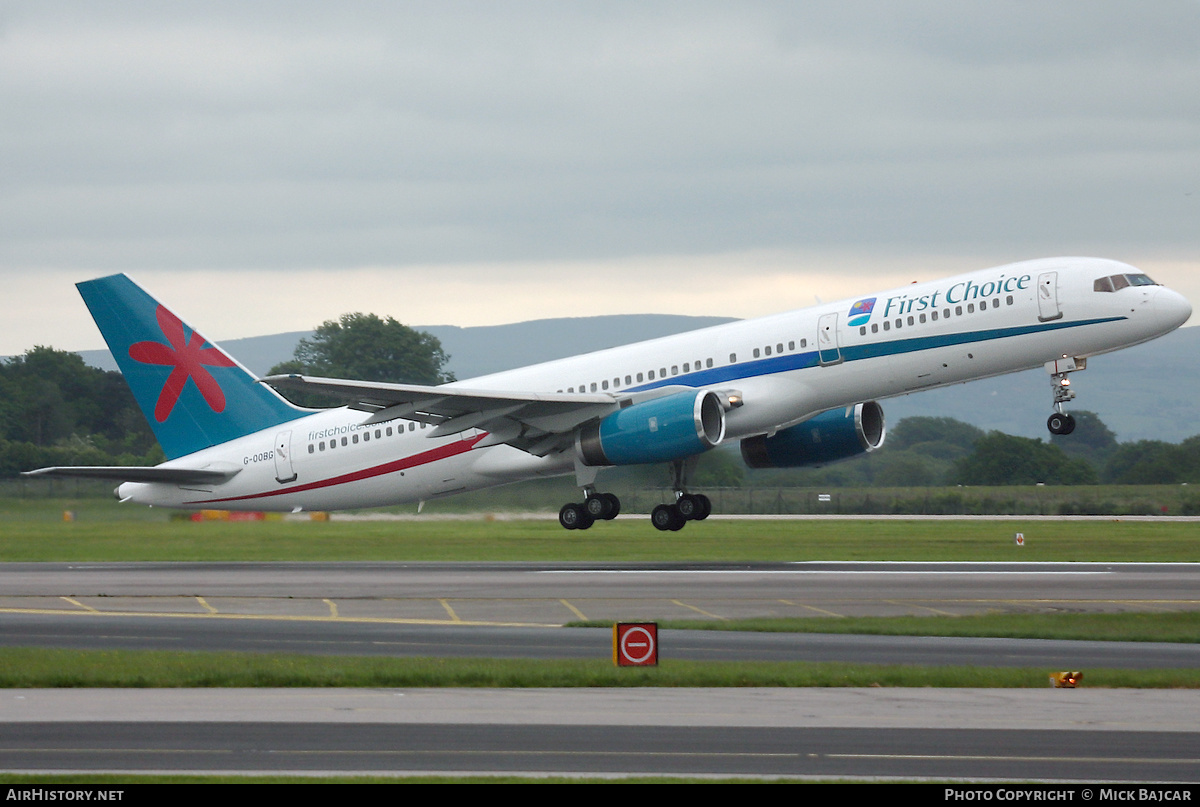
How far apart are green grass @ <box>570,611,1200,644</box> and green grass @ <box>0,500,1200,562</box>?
628 inches

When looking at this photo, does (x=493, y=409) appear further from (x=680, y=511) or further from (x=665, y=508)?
(x=680, y=511)

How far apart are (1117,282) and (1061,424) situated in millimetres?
3808

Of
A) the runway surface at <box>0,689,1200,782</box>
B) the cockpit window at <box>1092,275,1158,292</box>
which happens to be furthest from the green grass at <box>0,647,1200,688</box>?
the cockpit window at <box>1092,275,1158,292</box>

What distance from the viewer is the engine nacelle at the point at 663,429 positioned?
123 ft

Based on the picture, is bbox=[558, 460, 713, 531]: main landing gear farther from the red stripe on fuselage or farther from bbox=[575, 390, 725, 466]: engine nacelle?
the red stripe on fuselage

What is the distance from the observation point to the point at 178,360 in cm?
4428

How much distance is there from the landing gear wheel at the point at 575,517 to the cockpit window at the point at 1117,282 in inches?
623

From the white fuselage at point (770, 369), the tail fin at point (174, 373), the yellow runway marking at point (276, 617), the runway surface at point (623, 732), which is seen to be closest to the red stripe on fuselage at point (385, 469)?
the white fuselage at point (770, 369)

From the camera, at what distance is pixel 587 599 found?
2977cm

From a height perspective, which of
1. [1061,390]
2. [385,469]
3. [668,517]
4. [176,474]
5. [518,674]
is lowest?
[518,674]

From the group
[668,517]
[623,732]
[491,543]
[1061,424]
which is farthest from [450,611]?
[491,543]
